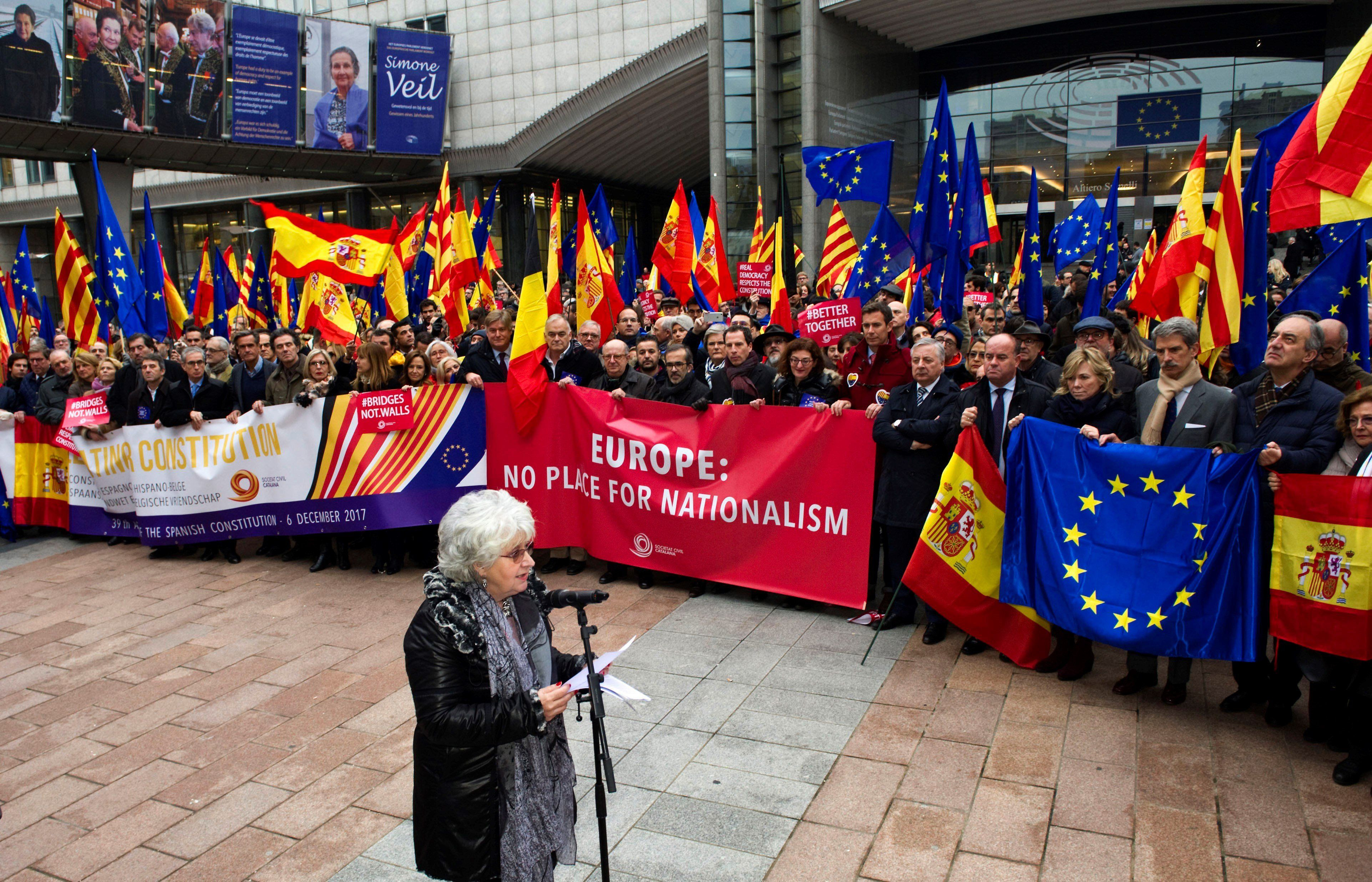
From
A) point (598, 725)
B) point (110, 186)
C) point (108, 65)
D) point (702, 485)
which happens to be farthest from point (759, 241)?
point (110, 186)

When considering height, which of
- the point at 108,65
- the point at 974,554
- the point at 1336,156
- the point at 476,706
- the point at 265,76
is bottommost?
the point at 974,554

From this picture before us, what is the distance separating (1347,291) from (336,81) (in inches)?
1443

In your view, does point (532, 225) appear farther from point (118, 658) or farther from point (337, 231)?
point (118, 658)

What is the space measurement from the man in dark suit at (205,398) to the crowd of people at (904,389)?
0.05ft

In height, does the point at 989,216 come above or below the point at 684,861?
above

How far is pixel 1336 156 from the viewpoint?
486 cm

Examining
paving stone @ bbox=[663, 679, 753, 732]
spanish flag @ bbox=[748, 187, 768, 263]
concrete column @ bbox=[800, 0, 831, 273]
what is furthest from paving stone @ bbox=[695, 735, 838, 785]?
concrete column @ bbox=[800, 0, 831, 273]

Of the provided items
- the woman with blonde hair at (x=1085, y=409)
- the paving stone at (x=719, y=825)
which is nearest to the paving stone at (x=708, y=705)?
the paving stone at (x=719, y=825)

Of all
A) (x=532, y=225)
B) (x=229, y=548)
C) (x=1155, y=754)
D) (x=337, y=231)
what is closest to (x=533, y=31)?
(x=532, y=225)

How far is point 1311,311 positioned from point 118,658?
785 cm

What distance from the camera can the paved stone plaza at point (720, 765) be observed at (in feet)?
13.0

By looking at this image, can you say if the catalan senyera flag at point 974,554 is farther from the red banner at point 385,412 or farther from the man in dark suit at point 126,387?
the man in dark suit at point 126,387

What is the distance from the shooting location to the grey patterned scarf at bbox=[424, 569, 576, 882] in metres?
2.84

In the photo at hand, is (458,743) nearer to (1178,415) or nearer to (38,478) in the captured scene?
(1178,415)
